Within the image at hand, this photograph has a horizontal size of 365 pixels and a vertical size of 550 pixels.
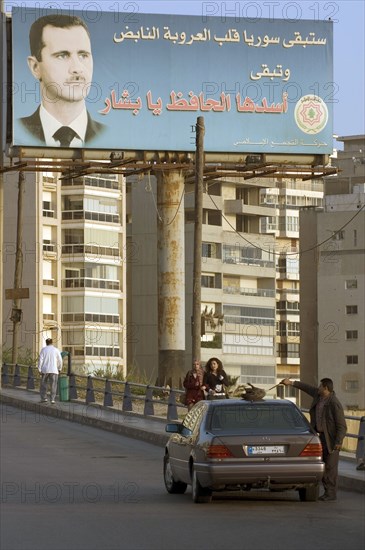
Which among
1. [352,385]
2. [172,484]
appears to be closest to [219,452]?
[172,484]

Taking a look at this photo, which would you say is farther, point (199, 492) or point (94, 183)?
point (94, 183)

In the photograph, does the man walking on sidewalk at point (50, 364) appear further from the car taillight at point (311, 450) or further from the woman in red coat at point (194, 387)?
the car taillight at point (311, 450)

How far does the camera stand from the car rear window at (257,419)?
19.7m

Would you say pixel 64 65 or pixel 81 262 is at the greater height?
pixel 64 65

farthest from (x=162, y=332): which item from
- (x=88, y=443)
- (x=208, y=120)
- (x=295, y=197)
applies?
(x=295, y=197)

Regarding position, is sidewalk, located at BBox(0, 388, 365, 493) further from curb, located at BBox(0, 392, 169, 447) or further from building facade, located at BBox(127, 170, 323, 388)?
building facade, located at BBox(127, 170, 323, 388)

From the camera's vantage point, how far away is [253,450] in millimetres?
19344

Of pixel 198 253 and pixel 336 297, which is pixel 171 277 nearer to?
pixel 198 253

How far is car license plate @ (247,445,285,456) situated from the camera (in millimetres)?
19328

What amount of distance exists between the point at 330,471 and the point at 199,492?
1.72 m

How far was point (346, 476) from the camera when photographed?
73.2 feet

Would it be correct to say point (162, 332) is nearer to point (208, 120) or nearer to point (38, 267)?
point (208, 120)

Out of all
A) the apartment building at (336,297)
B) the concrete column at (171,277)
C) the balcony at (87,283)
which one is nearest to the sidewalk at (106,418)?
the concrete column at (171,277)

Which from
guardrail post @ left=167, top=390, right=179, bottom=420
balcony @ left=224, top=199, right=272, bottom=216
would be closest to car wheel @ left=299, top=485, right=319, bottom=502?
guardrail post @ left=167, top=390, right=179, bottom=420
